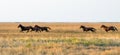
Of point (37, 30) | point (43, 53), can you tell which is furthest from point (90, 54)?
point (37, 30)

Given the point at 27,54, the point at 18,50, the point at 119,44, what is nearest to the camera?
the point at 27,54

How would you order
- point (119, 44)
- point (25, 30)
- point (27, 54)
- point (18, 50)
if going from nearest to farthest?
point (27, 54), point (18, 50), point (119, 44), point (25, 30)

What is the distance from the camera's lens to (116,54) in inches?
648

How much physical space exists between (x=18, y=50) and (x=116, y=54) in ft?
14.4

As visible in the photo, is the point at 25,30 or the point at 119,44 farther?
the point at 25,30

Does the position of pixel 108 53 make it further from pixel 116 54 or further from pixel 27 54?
pixel 27 54

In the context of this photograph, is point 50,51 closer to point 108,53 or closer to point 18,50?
point 18,50

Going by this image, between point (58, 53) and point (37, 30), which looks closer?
point (58, 53)

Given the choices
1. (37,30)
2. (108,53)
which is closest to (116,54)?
(108,53)

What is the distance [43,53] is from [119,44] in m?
6.69

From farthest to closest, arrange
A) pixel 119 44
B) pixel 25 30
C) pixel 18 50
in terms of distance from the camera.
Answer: pixel 25 30 < pixel 119 44 < pixel 18 50

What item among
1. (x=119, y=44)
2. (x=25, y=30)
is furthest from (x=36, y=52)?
(x=25, y=30)

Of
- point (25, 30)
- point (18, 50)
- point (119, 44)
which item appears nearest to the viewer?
point (18, 50)

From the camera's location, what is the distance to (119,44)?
22.0m
